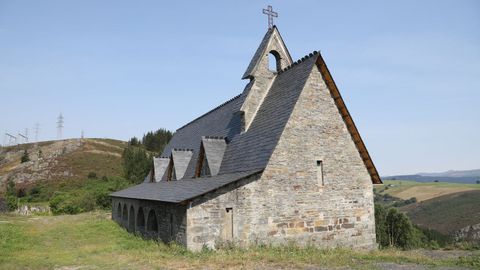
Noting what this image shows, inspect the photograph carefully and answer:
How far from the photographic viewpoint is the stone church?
1439cm

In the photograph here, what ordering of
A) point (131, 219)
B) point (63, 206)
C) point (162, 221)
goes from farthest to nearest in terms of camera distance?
1. point (63, 206)
2. point (131, 219)
3. point (162, 221)

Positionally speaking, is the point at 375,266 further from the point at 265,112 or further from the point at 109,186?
the point at 109,186

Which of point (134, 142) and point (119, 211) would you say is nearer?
point (119, 211)

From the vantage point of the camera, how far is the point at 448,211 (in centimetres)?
6438

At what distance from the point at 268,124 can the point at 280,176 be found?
2.90m

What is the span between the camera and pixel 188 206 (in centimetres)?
1382

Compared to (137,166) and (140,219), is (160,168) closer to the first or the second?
(140,219)

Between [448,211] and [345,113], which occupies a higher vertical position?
[345,113]

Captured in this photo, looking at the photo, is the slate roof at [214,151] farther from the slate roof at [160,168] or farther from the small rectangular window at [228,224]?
the slate roof at [160,168]

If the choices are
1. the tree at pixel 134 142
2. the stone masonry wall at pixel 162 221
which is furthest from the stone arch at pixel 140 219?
the tree at pixel 134 142

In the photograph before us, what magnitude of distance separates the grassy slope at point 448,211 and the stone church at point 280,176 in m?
44.3

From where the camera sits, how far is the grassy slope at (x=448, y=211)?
54950mm

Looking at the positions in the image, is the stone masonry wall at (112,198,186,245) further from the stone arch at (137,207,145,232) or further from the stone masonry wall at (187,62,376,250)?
the stone masonry wall at (187,62,376,250)

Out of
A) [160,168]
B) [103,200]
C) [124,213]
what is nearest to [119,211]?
[124,213]
